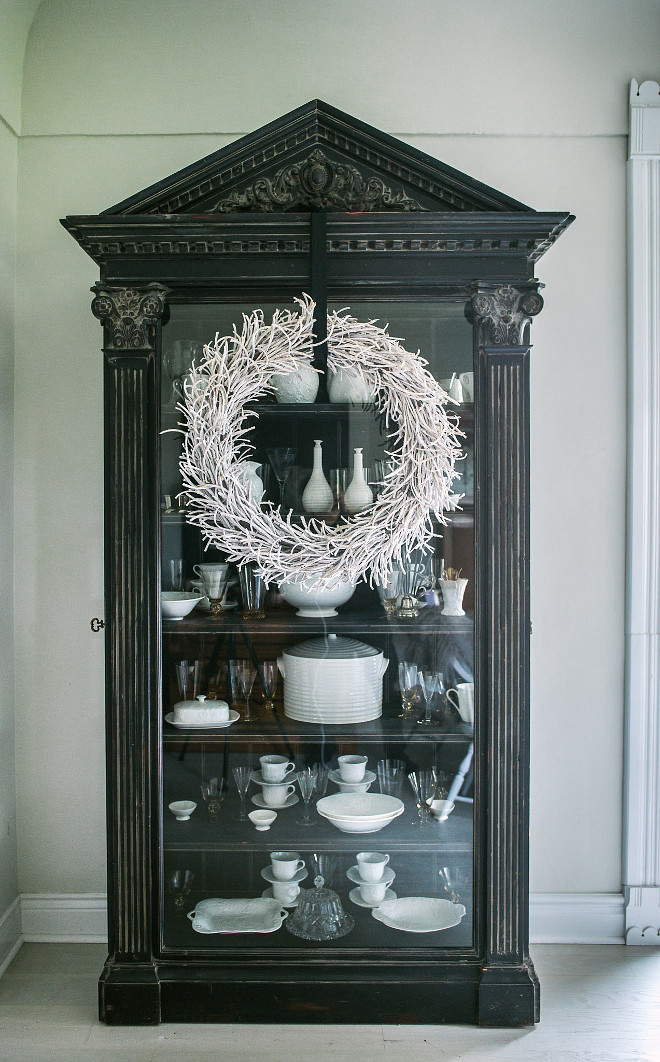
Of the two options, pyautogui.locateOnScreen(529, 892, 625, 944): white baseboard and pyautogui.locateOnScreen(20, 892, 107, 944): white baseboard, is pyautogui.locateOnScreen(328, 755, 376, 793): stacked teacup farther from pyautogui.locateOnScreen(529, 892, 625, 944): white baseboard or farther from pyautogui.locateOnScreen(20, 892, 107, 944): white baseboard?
pyautogui.locateOnScreen(20, 892, 107, 944): white baseboard

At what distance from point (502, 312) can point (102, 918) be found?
2292mm

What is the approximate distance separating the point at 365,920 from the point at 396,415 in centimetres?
138

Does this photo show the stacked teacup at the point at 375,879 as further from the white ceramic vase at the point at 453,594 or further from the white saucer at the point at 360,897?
the white ceramic vase at the point at 453,594

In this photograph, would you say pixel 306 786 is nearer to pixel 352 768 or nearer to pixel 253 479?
pixel 352 768

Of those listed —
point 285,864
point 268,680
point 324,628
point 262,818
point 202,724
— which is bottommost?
point 285,864

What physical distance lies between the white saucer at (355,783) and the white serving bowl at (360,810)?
0.02 m

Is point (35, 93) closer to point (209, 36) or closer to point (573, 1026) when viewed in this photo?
point (209, 36)

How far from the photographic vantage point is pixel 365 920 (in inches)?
76.7

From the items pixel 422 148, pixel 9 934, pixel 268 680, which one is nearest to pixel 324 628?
pixel 268 680

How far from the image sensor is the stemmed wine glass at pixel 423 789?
6.43 feet

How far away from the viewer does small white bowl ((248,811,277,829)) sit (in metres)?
1.97

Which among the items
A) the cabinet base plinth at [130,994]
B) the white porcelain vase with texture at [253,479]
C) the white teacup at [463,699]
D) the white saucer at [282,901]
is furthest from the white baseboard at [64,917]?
the white porcelain vase with texture at [253,479]

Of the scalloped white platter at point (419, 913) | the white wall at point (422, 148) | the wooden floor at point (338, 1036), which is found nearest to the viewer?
the wooden floor at point (338, 1036)

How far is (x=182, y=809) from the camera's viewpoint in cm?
196
